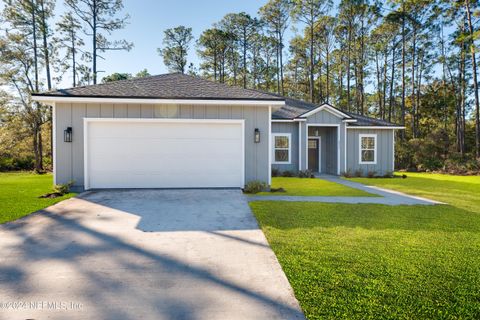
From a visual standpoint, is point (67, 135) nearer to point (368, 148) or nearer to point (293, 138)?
point (293, 138)

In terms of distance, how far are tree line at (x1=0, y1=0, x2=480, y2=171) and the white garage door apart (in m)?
12.0

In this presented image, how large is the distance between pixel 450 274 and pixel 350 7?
23325mm

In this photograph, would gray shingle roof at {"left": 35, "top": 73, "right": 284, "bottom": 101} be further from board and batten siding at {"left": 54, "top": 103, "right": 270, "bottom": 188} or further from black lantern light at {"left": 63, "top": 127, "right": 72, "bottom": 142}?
black lantern light at {"left": 63, "top": 127, "right": 72, "bottom": 142}

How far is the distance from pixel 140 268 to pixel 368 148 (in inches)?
530

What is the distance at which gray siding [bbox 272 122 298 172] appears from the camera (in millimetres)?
12852

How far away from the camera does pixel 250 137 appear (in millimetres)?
7926

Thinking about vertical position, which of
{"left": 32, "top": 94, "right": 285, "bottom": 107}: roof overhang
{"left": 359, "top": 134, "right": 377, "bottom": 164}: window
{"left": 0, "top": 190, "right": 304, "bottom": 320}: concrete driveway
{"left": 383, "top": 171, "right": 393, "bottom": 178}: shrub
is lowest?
{"left": 0, "top": 190, "right": 304, "bottom": 320}: concrete driveway

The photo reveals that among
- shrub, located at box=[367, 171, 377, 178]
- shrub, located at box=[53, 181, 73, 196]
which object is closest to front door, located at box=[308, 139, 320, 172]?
shrub, located at box=[367, 171, 377, 178]

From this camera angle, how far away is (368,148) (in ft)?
44.7

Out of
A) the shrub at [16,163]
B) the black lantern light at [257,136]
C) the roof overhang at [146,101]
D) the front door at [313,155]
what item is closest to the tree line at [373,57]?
the front door at [313,155]

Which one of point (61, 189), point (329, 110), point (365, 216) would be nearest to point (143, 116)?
point (61, 189)

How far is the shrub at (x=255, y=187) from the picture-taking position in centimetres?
753

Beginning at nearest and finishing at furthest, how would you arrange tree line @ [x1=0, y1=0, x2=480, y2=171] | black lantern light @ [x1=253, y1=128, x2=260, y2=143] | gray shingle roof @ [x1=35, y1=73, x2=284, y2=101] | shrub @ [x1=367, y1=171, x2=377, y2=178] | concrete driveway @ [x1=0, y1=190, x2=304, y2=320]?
concrete driveway @ [x1=0, y1=190, x2=304, y2=320] < gray shingle roof @ [x1=35, y1=73, x2=284, y2=101] < black lantern light @ [x1=253, y1=128, x2=260, y2=143] < shrub @ [x1=367, y1=171, x2=377, y2=178] < tree line @ [x1=0, y1=0, x2=480, y2=171]

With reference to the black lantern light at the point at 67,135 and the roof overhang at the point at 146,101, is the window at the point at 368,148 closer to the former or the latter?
the roof overhang at the point at 146,101
